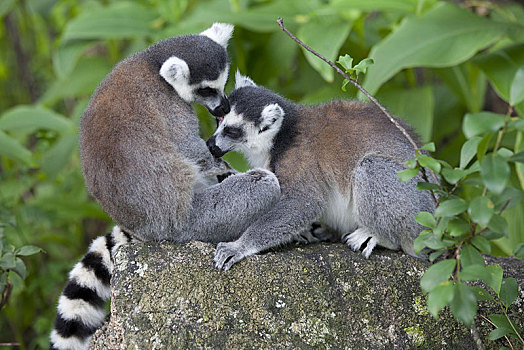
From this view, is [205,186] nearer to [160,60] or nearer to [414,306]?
[160,60]

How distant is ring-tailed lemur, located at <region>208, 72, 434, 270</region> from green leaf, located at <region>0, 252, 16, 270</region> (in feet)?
4.88

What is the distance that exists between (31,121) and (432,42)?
13.1 feet

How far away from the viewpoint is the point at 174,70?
3541 mm

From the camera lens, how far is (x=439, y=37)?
5.22 m

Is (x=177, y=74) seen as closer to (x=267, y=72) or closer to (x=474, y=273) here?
(x=474, y=273)

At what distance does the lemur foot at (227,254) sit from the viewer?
125 inches

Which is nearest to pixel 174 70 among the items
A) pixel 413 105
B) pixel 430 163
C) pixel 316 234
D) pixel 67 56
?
pixel 316 234

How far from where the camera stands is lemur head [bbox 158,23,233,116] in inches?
141

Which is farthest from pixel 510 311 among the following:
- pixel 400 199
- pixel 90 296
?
pixel 90 296

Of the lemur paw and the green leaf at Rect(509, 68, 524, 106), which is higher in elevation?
the green leaf at Rect(509, 68, 524, 106)

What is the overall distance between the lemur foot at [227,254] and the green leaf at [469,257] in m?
1.27

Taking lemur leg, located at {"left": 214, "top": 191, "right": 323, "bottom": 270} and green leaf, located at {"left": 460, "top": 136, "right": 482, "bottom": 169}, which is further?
lemur leg, located at {"left": 214, "top": 191, "right": 323, "bottom": 270}

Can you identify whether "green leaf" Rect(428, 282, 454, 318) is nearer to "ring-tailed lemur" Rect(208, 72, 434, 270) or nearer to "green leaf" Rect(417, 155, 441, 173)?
"green leaf" Rect(417, 155, 441, 173)

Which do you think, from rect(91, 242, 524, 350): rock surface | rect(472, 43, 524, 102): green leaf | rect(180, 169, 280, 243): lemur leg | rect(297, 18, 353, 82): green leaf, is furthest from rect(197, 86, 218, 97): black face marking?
rect(472, 43, 524, 102): green leaf
